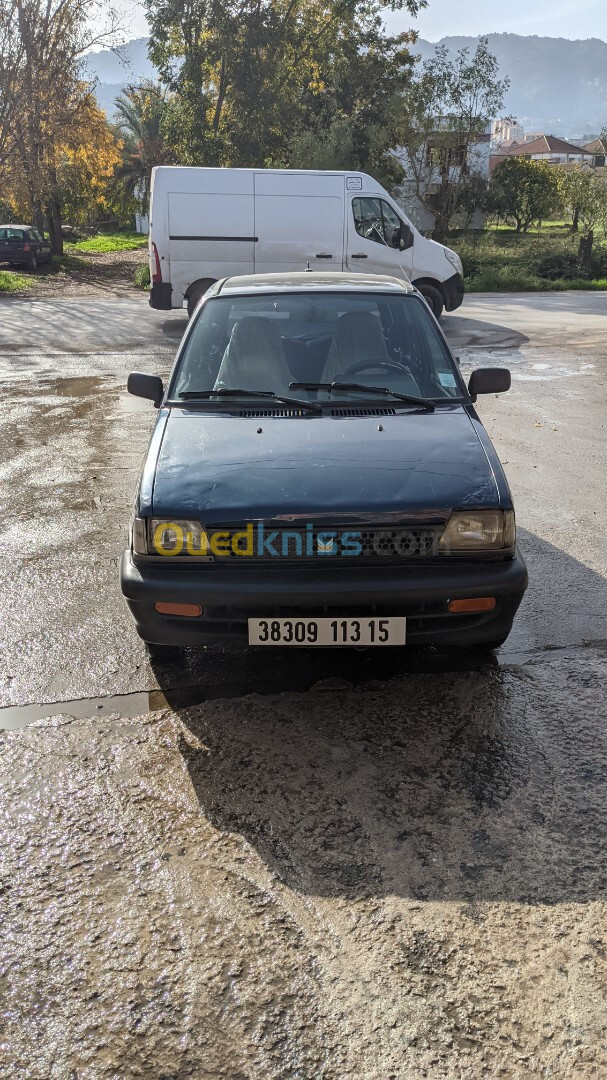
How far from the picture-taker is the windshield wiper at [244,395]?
4.20 metres

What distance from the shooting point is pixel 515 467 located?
723 centimetres

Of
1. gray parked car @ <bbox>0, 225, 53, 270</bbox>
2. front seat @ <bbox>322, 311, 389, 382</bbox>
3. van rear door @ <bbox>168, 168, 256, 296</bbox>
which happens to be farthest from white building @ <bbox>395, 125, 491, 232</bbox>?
front seat @ <bbox>322, 311, 389, 382</bbox>

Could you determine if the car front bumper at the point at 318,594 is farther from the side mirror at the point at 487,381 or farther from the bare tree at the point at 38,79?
the bare tree at the point at 38,79

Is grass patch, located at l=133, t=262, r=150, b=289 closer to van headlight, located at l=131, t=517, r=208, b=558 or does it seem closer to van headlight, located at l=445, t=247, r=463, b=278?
van headlight, located at l=445, t=247, r=463, b=278

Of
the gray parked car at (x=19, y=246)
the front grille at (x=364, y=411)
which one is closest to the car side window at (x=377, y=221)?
the front grille at (x=364, y=411)

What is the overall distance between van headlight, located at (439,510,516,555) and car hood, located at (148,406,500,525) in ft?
0.15

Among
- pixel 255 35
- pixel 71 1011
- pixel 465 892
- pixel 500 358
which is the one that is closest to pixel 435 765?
pixel 465 892

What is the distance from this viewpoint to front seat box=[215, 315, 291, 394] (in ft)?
14.4

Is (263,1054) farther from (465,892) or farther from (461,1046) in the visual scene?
(465,892)

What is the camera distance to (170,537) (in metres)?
3.41

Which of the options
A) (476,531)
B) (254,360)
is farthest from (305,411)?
(476,531)

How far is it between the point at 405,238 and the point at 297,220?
6.51ft

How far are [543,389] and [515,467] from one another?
3780 mm

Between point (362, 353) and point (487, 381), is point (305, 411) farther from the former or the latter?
point (487, 381)
